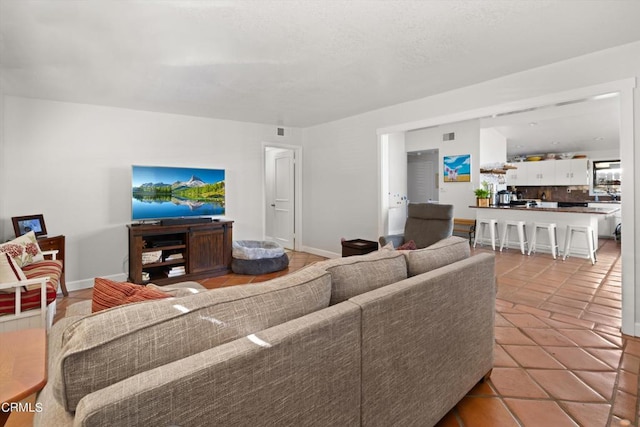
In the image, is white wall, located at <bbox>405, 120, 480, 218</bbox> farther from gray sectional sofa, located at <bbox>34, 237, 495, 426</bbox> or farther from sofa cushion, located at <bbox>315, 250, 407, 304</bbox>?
sofa cushion, located at <bbox>315, 250, 407, 304</bbox>

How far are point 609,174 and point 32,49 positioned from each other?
39.2 feet

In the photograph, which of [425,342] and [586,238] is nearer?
[425,342]

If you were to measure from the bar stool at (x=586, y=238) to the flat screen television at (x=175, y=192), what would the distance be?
5.51 metres

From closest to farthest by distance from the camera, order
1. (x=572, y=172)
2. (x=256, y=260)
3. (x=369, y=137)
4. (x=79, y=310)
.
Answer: (x=79, y=310) < (x=256, y=260) < (x=369, y=137) < (x=572, y=172)

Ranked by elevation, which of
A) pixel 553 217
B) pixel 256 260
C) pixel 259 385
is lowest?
A: pixel 256 260

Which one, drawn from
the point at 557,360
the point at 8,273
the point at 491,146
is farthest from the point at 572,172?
the point at 8,273

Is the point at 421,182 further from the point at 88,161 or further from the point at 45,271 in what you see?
the point at 45,271

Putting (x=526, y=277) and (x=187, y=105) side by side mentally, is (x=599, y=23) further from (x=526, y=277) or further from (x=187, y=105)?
(x=187, y=105)

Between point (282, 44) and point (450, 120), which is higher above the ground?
point (282, 44)

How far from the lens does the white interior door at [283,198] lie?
20.1 ft

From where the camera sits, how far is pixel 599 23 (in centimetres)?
225

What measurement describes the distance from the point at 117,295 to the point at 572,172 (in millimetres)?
10772

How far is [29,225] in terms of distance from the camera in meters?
3.44

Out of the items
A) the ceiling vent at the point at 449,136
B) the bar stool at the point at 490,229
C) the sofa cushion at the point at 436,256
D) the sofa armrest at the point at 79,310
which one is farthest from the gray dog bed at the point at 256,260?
the ceiling vent at the point at 449,136
